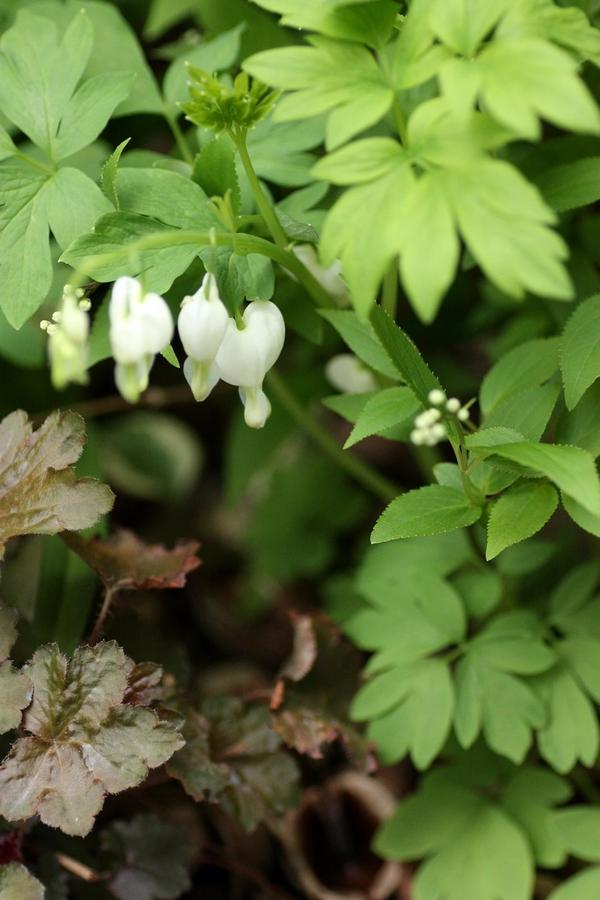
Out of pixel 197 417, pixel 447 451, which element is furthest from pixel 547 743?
pixel 197 417

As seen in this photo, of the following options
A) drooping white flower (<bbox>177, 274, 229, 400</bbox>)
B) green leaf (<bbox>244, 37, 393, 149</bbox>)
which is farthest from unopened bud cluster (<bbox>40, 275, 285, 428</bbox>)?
green leaf (<bbox>244, 37, 393, 149</bbox>)

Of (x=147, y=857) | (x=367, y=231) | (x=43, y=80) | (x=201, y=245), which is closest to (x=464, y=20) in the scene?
(x=367, y=231)

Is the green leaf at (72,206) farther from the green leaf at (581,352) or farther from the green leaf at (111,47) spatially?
the green leaf at (581,352)

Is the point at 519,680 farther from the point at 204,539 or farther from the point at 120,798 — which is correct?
the point at 204,539

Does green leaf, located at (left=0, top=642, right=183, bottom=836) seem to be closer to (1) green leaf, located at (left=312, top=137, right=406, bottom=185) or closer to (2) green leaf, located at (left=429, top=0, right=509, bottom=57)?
(1) green leaf, located at (left=312, top=137, right=406, bottom=185)

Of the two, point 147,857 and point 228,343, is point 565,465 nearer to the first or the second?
point 228,343

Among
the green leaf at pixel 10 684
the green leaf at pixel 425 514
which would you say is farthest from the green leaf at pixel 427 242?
the green leaf at pixel 10 684
